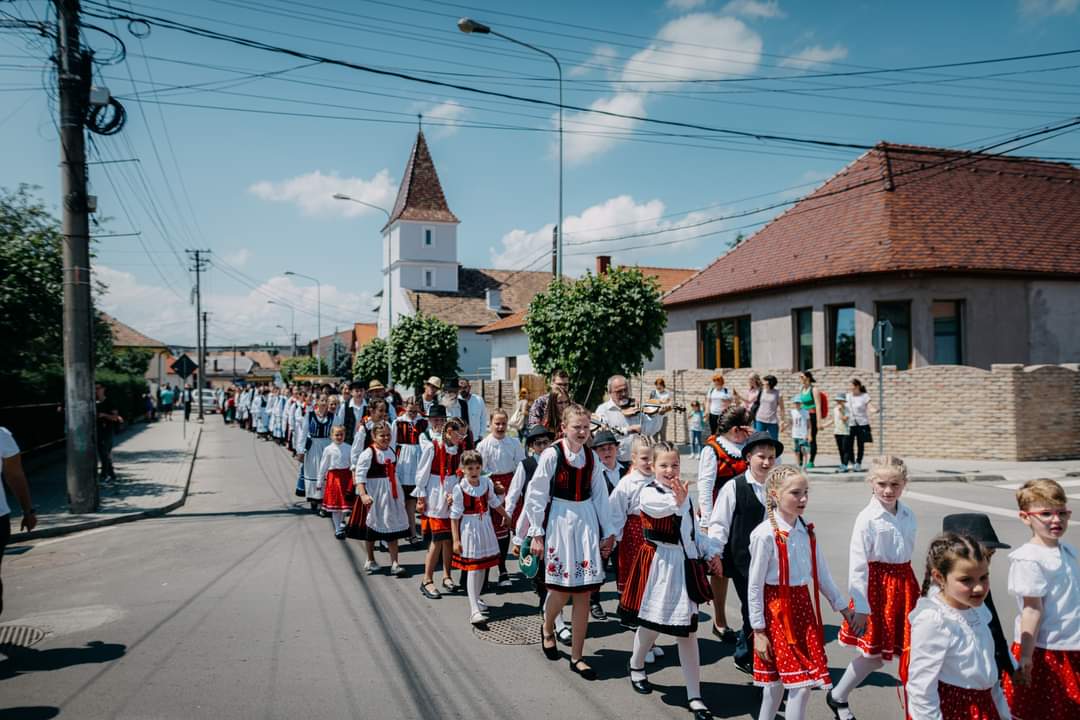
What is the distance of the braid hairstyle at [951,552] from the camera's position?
2945mm

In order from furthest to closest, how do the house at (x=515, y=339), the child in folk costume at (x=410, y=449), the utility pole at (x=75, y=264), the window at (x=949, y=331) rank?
the house at (x=515, y=339), the window at (x=949, y=331), the utility pole at (x=75, y=264), the child in folk costume at (x=410, y=449)

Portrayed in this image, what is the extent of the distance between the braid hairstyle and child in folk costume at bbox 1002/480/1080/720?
0.54 meters

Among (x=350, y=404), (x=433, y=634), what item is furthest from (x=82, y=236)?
(x=433, y=634)

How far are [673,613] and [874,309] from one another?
1725 cm

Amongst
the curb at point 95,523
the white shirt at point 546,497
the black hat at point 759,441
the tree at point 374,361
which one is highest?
the tree at point 374,361

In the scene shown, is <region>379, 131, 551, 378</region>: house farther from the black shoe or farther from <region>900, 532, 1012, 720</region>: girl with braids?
<region>900, 532, 1012, 720</region>: girl with braids

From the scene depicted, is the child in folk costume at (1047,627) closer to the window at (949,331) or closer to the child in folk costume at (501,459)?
the child in folk costume at (501,459)

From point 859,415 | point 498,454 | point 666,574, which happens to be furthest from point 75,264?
point 859,415

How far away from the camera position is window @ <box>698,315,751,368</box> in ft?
78.7

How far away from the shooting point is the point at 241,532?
409 inches

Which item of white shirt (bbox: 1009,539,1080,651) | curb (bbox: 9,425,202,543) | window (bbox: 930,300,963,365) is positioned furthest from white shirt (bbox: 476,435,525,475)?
window (bbox: 930,300,963,365)

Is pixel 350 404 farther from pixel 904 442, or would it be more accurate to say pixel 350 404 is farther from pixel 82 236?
pixel 904 442

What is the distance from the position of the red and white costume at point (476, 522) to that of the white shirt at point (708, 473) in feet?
6.60

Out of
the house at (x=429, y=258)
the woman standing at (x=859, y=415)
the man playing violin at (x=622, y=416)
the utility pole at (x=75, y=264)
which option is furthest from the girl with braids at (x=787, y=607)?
the house at (x=429, y=258)
